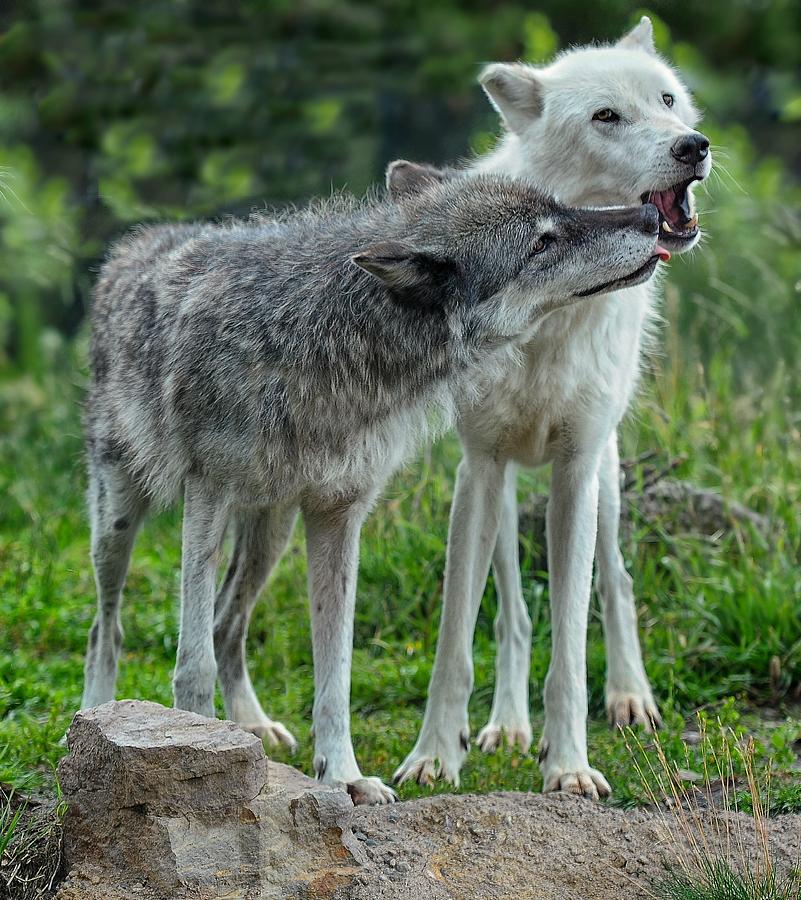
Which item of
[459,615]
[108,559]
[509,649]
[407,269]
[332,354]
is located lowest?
[509,649]

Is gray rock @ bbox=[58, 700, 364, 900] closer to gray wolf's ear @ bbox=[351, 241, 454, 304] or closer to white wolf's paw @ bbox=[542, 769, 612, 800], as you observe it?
white wolf's paw @ bbox=[542, 769, 612, 800]

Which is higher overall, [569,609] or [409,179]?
[409,179]

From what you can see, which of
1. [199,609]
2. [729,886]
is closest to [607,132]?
[199,609]

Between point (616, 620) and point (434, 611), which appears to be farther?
point (434, 611)

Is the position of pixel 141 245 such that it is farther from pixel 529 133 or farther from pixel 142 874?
pixel 142 874

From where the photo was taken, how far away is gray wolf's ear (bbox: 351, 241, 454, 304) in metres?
3.98

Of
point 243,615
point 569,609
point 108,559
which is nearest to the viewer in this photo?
point 569,609

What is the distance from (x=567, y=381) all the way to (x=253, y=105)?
6419 mm

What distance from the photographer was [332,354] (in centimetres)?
419

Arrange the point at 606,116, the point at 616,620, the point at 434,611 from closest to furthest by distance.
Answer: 1. the point at 606,116
2. the point at 616,620
3. the point at 434,611

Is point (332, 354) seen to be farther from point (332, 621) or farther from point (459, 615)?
point (459, 615)

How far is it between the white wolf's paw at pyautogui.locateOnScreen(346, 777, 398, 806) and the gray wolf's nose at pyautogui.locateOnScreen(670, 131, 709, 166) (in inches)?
91.3

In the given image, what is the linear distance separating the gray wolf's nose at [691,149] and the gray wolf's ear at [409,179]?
81cm

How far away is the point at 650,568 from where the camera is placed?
6246 mm
